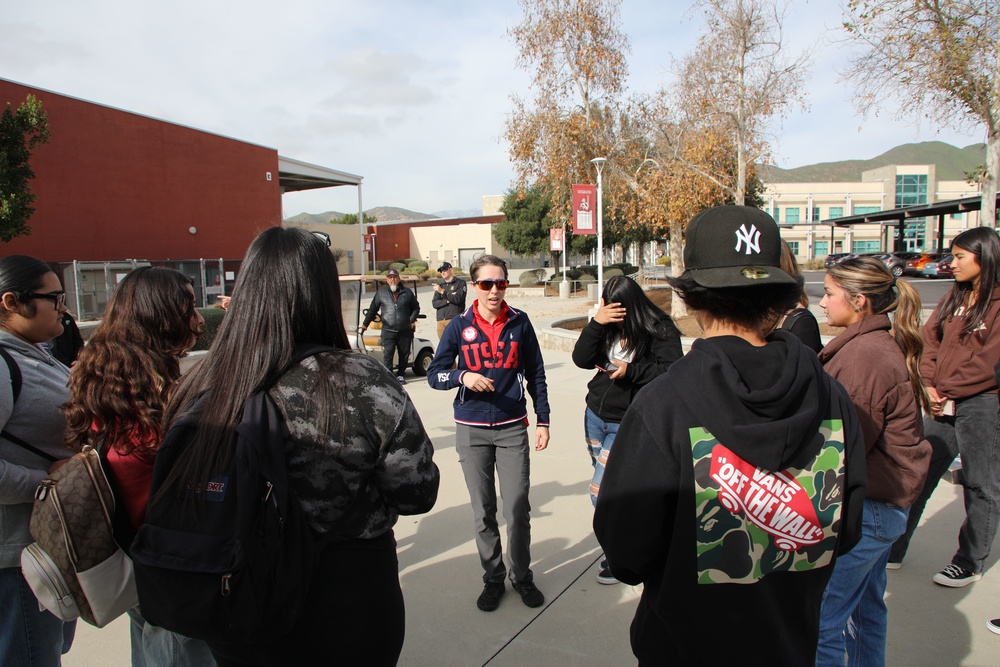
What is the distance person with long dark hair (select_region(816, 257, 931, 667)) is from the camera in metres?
2.28

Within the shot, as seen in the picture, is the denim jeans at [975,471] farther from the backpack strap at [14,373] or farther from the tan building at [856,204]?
the tan building at [856,204]

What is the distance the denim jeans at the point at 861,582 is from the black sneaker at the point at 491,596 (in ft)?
5.70

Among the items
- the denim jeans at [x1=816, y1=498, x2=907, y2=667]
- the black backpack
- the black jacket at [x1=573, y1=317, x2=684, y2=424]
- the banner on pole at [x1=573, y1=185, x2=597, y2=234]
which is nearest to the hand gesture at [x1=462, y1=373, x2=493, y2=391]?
the black jacket at [x1=573, y1=317, x2=684, y2=424]

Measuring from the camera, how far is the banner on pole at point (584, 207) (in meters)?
19.0

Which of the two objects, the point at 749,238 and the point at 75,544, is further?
the point at 75,544

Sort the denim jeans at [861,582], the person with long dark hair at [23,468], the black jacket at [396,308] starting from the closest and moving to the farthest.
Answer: the person with long dark hair at [23,468] < the denim jeans at [861,582] < the black jacket at [396,308]

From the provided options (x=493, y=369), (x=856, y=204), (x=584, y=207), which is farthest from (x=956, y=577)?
(x=856, y=204)

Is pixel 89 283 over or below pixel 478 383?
over

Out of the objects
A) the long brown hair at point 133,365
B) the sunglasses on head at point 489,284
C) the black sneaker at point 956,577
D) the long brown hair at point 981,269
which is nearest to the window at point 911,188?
the long brown hair at point 981,269

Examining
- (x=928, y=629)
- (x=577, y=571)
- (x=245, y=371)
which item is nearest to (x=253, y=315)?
(x=245, y=371)

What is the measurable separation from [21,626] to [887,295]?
3.54 metres

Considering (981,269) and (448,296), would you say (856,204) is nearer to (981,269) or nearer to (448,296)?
(448,296)

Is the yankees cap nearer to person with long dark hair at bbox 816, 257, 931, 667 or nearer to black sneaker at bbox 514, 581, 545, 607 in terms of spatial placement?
person with long dark hair at bbox 816, 257, 931, 667

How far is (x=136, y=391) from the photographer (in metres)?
2.07
